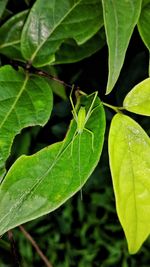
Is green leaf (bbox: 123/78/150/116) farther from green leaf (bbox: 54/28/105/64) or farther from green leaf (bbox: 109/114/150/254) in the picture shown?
green leaf (bbox: 54/28/105/64)

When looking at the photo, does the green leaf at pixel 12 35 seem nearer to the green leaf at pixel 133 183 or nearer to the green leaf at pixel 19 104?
the green leaf at pixel 19 104

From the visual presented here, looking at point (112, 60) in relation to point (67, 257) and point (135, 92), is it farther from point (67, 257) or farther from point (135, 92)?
point (67, 257)

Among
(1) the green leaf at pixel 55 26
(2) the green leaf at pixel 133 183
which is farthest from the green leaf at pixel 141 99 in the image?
(1) the green leaf at pixel 55 26

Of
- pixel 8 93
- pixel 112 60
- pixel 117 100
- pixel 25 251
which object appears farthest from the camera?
pixel 25 251

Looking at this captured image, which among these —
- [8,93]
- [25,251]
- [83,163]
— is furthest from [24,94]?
[25,251]

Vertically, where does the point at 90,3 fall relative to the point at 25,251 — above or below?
above
